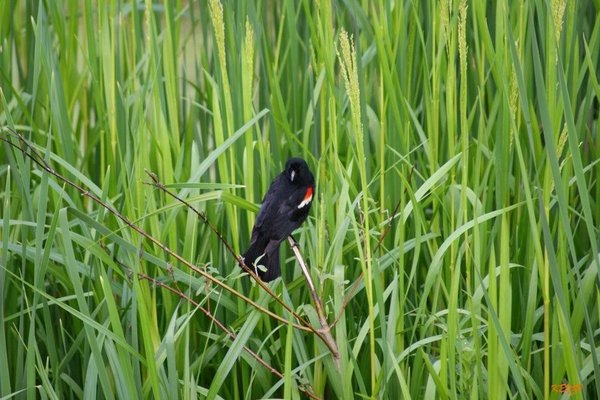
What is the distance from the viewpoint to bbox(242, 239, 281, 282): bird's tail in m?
2.03

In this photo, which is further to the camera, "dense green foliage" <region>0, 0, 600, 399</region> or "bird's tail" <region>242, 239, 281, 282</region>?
"bird's tail" <region>242, 239, 281, 282</region>

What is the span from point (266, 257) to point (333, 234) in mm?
173

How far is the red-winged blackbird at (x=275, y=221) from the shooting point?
2039mm

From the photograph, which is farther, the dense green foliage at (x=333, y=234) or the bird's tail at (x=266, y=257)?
the bird's tail at (x=266, y=257)

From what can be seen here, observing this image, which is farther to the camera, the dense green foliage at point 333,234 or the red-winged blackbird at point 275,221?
the red-winged blackbird at point 275,221

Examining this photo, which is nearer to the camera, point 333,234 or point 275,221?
point 275,221

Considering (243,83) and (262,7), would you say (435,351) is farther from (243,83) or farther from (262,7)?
(262,7)

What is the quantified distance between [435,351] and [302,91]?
81cm

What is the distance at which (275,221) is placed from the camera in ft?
6.69

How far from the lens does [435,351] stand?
2.25 meters

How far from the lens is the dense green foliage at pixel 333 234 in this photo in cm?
187

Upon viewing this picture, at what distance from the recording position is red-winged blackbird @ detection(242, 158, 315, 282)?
204 centimetres

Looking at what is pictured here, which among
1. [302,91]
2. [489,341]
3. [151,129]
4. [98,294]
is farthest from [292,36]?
[489,341]

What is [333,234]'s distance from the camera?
215 cm
